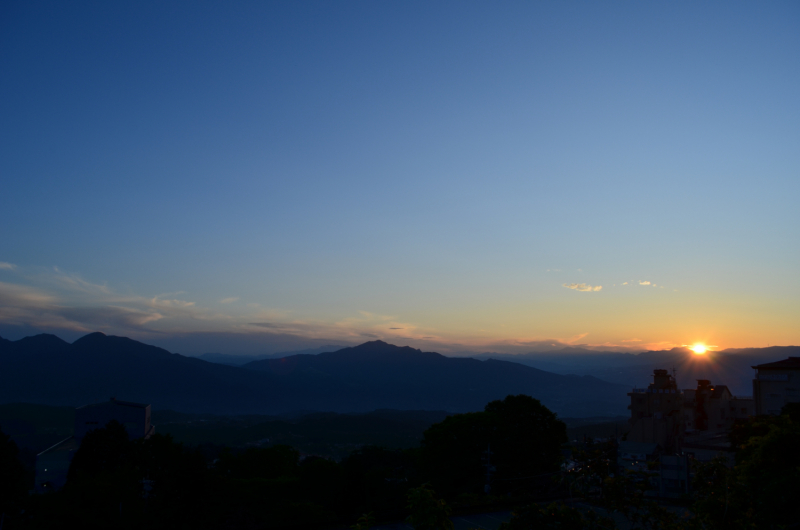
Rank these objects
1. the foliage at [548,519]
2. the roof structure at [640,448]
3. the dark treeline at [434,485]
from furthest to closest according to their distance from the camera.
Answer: the roof structure at [640,448] < the dark treeline at [434,485] < the foliage at [548,519]

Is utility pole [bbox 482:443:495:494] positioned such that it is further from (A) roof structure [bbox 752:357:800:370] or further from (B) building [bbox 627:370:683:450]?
(A) roof structure [bbox 752:357:800:370]

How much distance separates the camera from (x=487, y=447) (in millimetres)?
49562

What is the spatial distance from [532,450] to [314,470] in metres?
22.3

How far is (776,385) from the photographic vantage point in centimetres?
6134

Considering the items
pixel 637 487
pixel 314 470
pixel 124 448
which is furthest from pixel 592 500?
pixel 314 470

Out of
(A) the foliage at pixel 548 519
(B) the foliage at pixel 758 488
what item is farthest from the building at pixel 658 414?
(A) the foliage at pixel 548 519

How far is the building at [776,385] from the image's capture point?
60.0m

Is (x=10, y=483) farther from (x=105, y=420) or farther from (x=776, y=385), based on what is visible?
(x=776, y=385)

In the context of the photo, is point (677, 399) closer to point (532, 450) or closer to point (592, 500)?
point (532, 450)

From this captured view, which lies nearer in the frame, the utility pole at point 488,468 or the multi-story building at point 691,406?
the utility pole at point 488,468

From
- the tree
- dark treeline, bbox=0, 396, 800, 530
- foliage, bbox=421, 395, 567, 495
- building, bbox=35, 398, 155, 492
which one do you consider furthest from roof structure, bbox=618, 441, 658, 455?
the tree

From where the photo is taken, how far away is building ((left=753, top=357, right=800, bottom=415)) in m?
60.0

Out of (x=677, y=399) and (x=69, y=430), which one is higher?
(x=677, y=399)

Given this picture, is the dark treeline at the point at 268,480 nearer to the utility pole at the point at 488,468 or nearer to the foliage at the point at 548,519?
the utility pole at the point at 488,468
